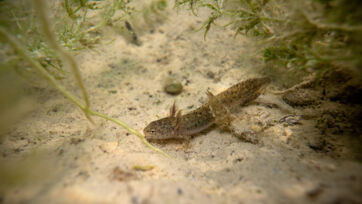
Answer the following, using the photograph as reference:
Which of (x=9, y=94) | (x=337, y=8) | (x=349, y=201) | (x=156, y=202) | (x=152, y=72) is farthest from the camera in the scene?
(x=152, y=72)

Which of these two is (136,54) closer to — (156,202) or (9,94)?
(9,94)

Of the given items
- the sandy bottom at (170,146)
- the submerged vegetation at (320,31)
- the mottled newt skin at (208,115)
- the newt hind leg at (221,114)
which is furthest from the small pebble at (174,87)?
the submerged vegetation at (320,31)

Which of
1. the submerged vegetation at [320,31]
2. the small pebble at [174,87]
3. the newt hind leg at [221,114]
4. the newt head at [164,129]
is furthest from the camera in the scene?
the small pebble at [174,87]

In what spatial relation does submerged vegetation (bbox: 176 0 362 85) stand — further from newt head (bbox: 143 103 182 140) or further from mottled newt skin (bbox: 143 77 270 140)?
newt head (bbox: 143 103 182 140)

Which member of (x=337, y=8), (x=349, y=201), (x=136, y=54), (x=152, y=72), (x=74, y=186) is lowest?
(x=349, y=201)

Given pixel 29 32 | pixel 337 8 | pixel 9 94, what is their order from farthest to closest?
pixel 29 32
pixel 9 94
pixel 337 8

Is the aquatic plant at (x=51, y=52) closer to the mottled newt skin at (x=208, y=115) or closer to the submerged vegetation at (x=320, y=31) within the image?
the mottled newt skin at (x=208, y=115)

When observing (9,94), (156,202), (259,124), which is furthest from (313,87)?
(9,94)
